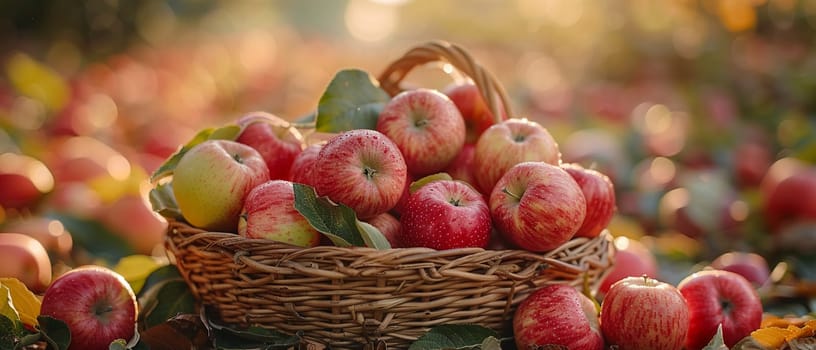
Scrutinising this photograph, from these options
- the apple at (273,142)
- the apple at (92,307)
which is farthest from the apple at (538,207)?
the apple at (92,307)

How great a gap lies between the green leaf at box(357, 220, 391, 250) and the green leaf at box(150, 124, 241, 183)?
567 millimetres

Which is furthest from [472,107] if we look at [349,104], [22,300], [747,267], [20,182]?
[20,182]

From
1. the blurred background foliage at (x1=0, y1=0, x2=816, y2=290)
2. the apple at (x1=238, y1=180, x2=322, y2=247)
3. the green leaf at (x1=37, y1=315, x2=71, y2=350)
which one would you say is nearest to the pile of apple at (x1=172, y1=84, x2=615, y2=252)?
the apple at (x1=238, y1=180, x2=322, y2=247)

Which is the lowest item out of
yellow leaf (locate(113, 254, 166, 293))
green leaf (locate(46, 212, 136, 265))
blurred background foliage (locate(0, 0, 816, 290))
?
blurred background foliage (locate(0, 0, 816, 290))

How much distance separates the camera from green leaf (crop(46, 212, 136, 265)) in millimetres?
2543

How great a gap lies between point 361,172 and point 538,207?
367 mm

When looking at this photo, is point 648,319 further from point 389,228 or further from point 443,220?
point 389,228

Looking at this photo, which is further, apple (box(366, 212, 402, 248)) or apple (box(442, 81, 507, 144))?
apple (box(442, 81, 507, 144))

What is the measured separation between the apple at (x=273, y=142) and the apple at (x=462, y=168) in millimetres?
383

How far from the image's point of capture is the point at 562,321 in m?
1.53

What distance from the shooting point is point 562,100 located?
19.4 feet

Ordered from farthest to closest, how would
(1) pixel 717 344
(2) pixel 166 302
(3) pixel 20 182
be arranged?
(3) pixel 20 182
(2) pixel 166 302
(1) pixel 717 344

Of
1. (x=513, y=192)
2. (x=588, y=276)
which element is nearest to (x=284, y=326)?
(x=513, y=192)

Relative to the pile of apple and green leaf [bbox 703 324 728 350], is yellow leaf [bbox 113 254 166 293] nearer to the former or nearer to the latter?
the pile of apple
